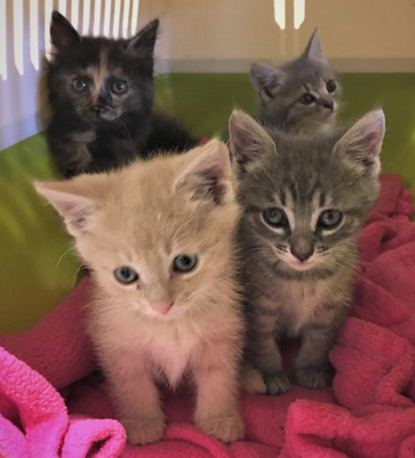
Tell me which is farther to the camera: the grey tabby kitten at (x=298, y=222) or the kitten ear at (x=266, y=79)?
the kitten ear at (x=266, y=79)

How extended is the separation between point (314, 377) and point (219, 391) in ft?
0.87

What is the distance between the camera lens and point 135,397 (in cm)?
120

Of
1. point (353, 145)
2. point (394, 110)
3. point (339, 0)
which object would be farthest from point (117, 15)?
point (353, 145)

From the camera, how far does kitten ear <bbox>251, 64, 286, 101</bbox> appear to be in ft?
6.93

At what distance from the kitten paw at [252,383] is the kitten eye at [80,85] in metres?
0.94

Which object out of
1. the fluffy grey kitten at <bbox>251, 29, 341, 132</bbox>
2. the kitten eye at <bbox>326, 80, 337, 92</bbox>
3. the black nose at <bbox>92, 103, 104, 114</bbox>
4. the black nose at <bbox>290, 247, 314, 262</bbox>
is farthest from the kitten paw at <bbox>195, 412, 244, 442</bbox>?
the kitten eye at <bbox>326, 80, 337, 92</bbox>

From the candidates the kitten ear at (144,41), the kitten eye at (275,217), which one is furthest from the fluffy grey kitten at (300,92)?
the kitten eye at (275,217)

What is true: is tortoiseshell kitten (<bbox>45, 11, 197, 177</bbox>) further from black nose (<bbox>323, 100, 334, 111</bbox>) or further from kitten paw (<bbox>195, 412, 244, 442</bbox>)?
kitten paw (<bbox>195, 412, 244, 442</bbox>)

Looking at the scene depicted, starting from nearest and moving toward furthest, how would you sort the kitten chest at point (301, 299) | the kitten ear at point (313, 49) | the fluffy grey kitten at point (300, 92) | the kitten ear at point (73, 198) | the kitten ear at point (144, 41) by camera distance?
the kitten ear at point (73, 198)
the kitten chest at point (301, 299)
the kitten ear at point (144, 41)
the fluffy grey kitten at point (300, 92)
the kitten ear at point (313, 49)

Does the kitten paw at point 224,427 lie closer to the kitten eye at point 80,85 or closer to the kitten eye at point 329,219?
the kitten eye at point 329,219

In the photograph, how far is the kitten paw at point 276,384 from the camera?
4.38 feet

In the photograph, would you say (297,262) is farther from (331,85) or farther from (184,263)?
(331,85)

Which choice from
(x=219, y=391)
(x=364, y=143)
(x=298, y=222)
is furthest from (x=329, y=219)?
(x=219, y=391)

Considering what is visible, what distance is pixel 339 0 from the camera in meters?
2.40
